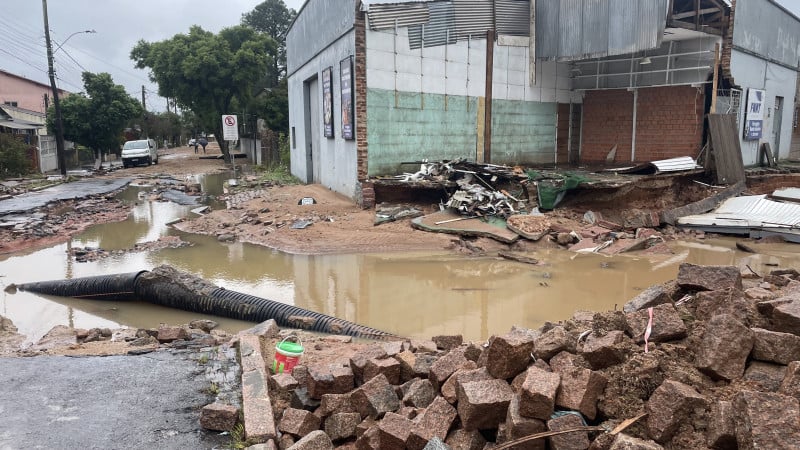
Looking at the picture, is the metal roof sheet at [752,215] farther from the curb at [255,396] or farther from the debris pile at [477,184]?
the curb at [255,396]

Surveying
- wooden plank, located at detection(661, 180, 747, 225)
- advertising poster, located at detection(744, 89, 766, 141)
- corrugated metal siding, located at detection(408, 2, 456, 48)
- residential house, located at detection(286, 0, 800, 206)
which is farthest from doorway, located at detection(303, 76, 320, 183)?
advertising poster, located at detection(744, 89, 766, 141)

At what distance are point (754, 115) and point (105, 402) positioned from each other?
63.5 ft

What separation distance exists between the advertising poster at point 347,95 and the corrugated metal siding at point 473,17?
3.31 m

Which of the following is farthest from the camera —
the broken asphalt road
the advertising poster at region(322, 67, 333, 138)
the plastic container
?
the advertising poster at region(322, 67, 333, 138)

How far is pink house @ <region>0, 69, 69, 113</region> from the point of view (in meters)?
41.0

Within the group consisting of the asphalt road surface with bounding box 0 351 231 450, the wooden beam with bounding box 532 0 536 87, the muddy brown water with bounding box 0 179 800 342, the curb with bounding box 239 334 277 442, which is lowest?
the muddy brown water with bounding box 0 179 800 342

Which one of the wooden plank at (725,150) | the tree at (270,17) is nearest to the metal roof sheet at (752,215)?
the wooden plank at (725,150)

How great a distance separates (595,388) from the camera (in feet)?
9.80

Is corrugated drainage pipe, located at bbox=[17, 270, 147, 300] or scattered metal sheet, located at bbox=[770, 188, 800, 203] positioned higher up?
scattered metal sheet, located at bbox=[770, 188, 800, 203]

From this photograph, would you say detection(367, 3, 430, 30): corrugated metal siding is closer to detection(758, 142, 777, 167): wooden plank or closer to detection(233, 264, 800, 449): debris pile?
detection(233, 264, 800, 449): debris pile

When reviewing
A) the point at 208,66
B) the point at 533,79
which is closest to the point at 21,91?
the point at 208,66

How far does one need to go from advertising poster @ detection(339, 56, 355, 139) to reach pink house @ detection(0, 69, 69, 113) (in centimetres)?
3567

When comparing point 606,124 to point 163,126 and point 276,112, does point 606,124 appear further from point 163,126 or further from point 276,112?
point 163,126

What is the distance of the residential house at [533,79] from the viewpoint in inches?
544
